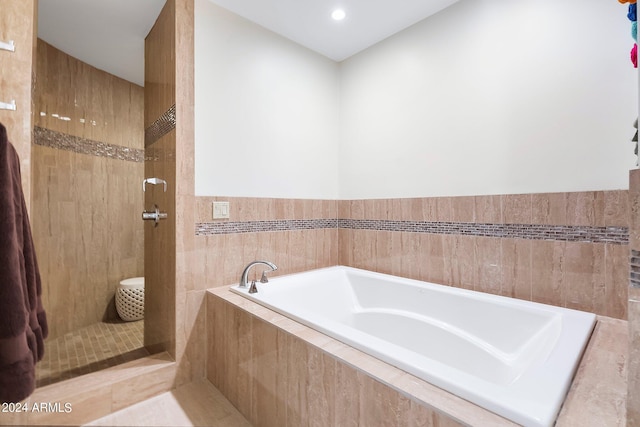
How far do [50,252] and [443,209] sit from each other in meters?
1.87

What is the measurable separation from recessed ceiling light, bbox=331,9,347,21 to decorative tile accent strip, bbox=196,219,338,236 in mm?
1435

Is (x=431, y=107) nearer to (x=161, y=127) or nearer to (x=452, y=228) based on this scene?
(x=452, y=228)

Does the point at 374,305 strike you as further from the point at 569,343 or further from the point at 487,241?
the point at 569,343

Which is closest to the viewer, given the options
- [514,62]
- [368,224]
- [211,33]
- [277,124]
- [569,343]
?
[569,343]

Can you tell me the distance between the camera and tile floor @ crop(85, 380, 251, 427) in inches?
26.2

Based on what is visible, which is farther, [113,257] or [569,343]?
[113,257]

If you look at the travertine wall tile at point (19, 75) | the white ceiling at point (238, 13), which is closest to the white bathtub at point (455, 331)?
the travertine wall tile at point (19, 75)

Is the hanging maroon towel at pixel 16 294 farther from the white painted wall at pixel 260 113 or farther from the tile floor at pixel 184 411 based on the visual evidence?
the white painted wall at pixel 260 113

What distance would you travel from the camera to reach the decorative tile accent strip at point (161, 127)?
1258 millimetres

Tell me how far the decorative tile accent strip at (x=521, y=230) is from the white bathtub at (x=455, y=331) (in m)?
0.34

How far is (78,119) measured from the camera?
0.94 metres

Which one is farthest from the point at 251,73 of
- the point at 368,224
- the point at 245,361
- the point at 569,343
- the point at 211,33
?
the point at 569,343

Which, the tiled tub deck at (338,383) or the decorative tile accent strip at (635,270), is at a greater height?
the decorative tile accent strip at (635,270)

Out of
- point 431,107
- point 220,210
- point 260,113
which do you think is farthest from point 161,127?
point 431,107
